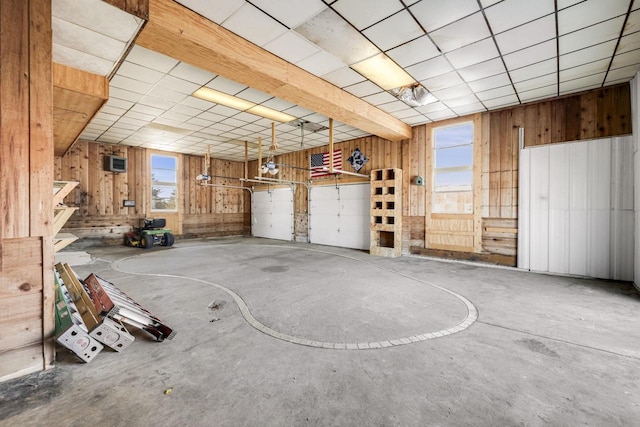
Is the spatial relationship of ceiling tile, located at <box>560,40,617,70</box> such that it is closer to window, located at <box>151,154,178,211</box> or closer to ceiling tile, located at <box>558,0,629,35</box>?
ceiling tile, located at <box>558,0,629,35</box>

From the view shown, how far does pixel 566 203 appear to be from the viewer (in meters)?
5.22

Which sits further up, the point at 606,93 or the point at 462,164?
the point at 606,93

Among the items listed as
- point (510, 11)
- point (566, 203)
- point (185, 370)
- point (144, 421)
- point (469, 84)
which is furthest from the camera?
point (566, 203)

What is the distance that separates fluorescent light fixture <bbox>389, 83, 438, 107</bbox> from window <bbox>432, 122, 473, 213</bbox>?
152cm

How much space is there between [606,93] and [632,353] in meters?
4.96

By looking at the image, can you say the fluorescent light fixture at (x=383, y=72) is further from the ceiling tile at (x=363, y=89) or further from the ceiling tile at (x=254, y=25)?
the ceiling tile at (x=254, y=25)

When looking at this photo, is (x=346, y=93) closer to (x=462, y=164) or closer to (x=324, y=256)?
(x=462, y=164)

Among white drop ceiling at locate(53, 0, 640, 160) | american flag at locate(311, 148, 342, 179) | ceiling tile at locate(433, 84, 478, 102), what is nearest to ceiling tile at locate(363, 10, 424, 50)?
white drop ceiling at locate(53, 0, 640, 160)

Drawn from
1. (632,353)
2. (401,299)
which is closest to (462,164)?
(401,299)

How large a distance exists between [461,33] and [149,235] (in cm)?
948

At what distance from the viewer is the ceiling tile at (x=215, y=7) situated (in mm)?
2846

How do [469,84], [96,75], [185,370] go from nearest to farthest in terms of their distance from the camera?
[185,370] < [96,75] < [469,84]

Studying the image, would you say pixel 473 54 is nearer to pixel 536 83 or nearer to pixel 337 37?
pixel 536 83

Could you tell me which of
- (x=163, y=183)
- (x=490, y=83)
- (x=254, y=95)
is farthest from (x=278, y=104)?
(x=163, y=183)
